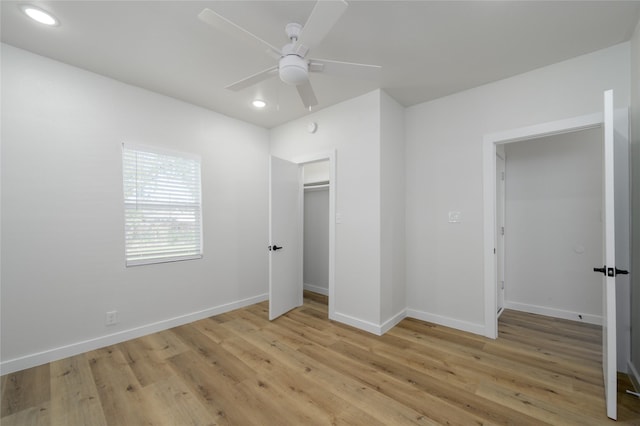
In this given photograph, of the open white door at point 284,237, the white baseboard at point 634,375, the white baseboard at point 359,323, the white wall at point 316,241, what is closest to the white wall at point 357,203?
the white baseboard at point 359,323

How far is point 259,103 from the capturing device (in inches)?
134

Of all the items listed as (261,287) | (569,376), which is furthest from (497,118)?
(261,287)

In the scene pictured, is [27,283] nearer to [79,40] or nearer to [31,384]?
[31,384]

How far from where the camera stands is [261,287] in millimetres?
4238

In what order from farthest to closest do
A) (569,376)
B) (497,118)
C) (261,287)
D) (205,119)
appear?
1. (261,287)
2. (205,119)
3. (497,118)
4. (569,376)

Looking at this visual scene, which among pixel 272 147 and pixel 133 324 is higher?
pixel 272 147

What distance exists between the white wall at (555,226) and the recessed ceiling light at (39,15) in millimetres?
5035

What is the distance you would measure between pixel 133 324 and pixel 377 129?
3.47m

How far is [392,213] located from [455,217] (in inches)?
28.7

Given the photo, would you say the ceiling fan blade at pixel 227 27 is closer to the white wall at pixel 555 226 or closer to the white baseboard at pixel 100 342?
the white baseboard at pixel 100 342

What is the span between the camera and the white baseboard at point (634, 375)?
2009 millimetres

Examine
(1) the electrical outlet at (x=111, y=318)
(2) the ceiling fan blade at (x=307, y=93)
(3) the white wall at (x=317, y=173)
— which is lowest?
(1) the electrical outlet at (x=111, y=318)

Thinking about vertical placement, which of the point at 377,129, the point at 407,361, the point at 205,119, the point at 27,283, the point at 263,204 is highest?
the point at 205,119

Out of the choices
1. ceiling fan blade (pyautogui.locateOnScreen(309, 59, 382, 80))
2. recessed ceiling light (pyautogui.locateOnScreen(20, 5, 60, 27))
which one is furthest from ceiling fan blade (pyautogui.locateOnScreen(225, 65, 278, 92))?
recessed ceiling light (pyautogui.locateOnScreen(20, 5, 60, 27))
